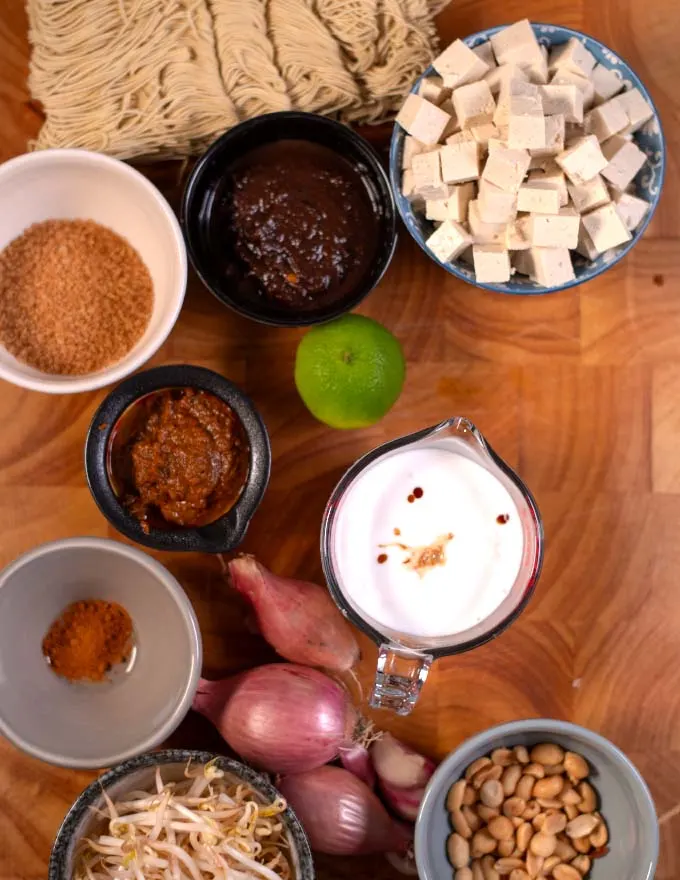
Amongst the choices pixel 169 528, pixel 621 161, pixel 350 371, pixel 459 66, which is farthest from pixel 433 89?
pixel 169 528

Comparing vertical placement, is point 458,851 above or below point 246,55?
below

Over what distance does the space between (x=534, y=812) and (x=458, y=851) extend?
0.36ft

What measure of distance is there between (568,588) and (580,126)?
0.63m

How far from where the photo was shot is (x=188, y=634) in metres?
1.11

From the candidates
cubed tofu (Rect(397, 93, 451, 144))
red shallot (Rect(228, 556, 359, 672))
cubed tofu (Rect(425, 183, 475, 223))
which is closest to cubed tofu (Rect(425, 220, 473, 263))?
cubed tofu (Rect(425, 183, 475, 223))

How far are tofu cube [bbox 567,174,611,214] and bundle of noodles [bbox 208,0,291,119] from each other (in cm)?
41

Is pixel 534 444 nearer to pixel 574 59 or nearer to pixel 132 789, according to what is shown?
pixel 574 59

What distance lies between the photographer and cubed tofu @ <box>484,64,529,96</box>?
3.66 ft

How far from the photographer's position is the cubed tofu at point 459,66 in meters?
1.13

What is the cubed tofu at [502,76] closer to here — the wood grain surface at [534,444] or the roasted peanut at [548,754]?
the wood grain surface at [534,444]

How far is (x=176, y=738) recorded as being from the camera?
49.4 inches

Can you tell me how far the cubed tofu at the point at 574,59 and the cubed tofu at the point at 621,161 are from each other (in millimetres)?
96

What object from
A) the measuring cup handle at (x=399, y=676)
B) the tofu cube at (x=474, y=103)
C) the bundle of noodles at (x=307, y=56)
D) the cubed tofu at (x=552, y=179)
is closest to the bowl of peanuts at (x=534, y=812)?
the measuring cup handle at (x=399, y=676)

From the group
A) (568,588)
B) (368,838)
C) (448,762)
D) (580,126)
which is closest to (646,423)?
(568,588)
